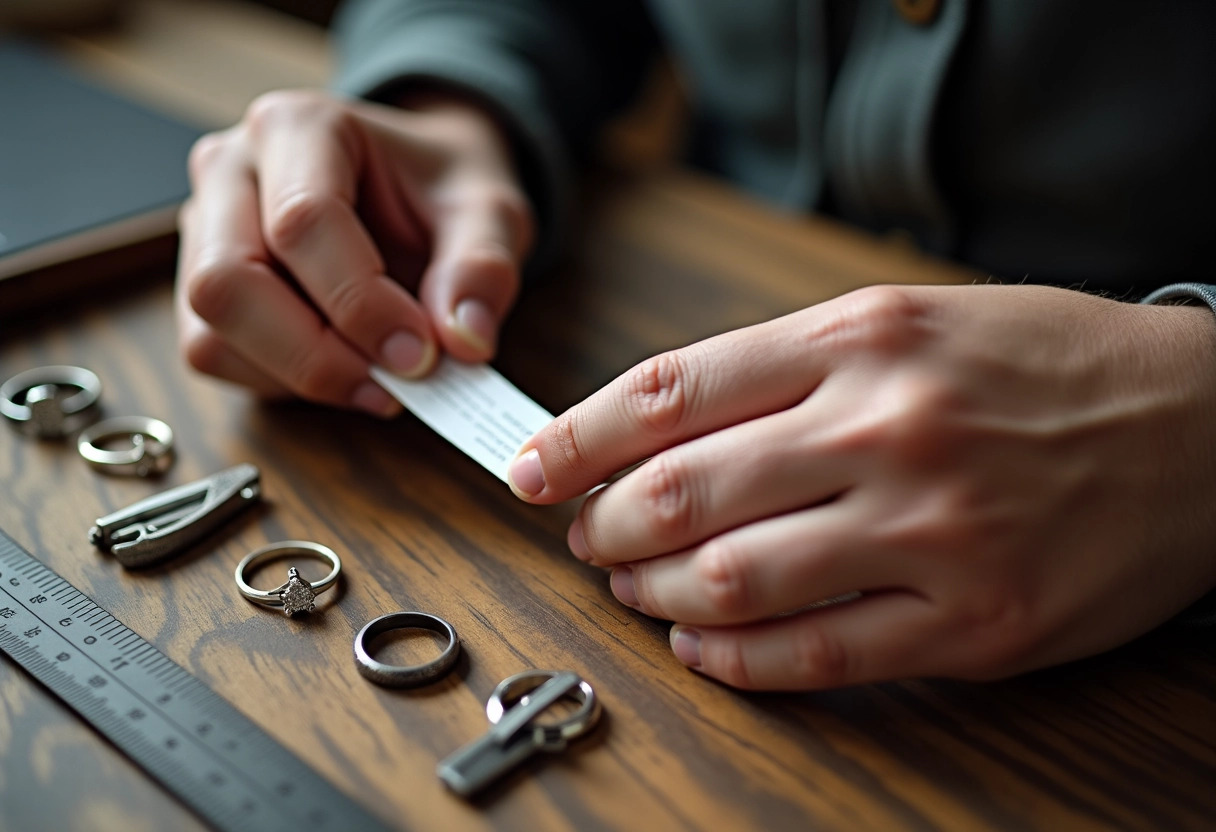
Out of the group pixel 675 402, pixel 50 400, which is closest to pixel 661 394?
pixel 675 402

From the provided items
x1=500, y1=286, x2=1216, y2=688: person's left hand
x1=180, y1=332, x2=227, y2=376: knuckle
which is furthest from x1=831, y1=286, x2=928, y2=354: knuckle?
x1=180, y1=332, x2=227, y2=376: knuckle

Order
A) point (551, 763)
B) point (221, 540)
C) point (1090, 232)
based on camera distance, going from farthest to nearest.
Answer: point (1090, 232)
point (221, 540)
point (551, 763)

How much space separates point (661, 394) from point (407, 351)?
0.71 feet

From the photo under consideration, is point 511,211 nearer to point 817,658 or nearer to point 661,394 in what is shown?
point 661,394

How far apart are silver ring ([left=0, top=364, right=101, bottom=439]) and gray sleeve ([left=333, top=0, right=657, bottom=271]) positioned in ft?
1.19

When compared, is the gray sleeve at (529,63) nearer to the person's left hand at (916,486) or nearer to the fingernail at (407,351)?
the fingernail at (407,351)

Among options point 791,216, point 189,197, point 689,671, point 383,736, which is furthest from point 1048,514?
point 189,197

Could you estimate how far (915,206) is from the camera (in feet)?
2.85

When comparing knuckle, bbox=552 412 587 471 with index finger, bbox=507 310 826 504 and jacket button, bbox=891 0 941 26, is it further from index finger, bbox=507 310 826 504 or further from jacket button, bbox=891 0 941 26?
jacket button, bbox=891 0 941 26

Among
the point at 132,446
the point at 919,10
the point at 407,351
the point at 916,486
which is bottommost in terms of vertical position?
the point at 132,446

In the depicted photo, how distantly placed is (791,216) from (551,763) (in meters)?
0.70

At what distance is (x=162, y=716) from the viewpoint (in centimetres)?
43

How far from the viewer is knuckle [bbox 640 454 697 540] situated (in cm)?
46

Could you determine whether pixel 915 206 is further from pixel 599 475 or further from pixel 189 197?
pixel 189 197
